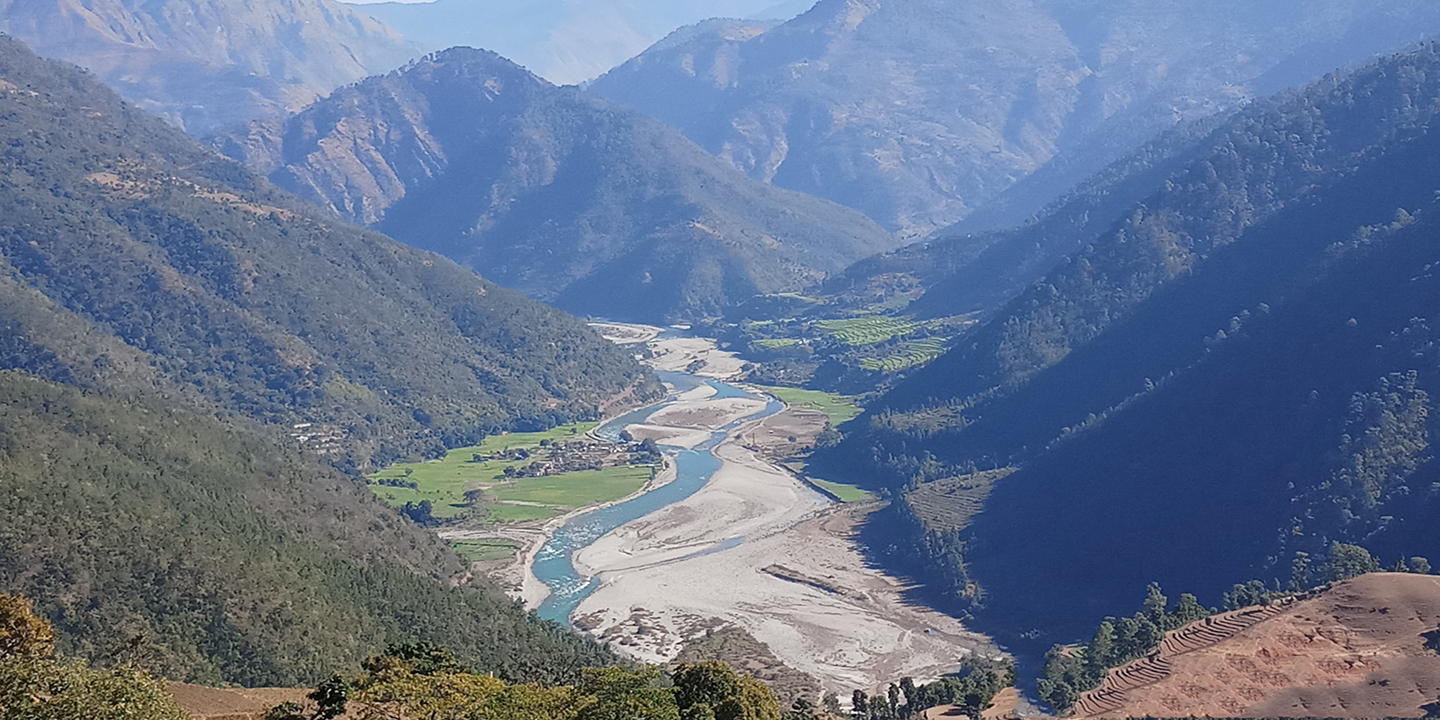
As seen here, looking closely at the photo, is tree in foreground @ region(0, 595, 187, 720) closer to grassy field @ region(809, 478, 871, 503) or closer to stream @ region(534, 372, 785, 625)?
stream @ region(534, 372, 785, 625)

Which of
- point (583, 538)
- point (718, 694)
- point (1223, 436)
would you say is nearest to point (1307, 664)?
point (718, 694)

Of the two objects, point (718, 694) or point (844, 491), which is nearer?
point (718, 694)

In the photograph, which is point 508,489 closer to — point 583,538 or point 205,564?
point 583,538

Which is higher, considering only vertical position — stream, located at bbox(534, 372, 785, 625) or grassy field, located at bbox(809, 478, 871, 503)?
grassy field, located at bbox(809, 478, 871, 503)

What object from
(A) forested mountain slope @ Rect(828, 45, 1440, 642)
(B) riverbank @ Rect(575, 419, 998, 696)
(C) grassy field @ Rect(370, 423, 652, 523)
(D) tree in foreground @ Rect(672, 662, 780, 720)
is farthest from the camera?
(C) grassy field @ Rect(370, 423, 652, 523)

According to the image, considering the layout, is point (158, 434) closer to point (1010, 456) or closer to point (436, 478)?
point (436, 478)

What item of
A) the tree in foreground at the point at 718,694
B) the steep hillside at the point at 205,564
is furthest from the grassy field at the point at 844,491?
the tree in foreground at the point at 718,694

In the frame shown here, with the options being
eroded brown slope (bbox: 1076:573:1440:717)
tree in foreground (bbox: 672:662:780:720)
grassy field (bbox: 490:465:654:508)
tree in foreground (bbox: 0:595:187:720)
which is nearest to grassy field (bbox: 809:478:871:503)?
grassy field (bbox: 490:465:654:508)
